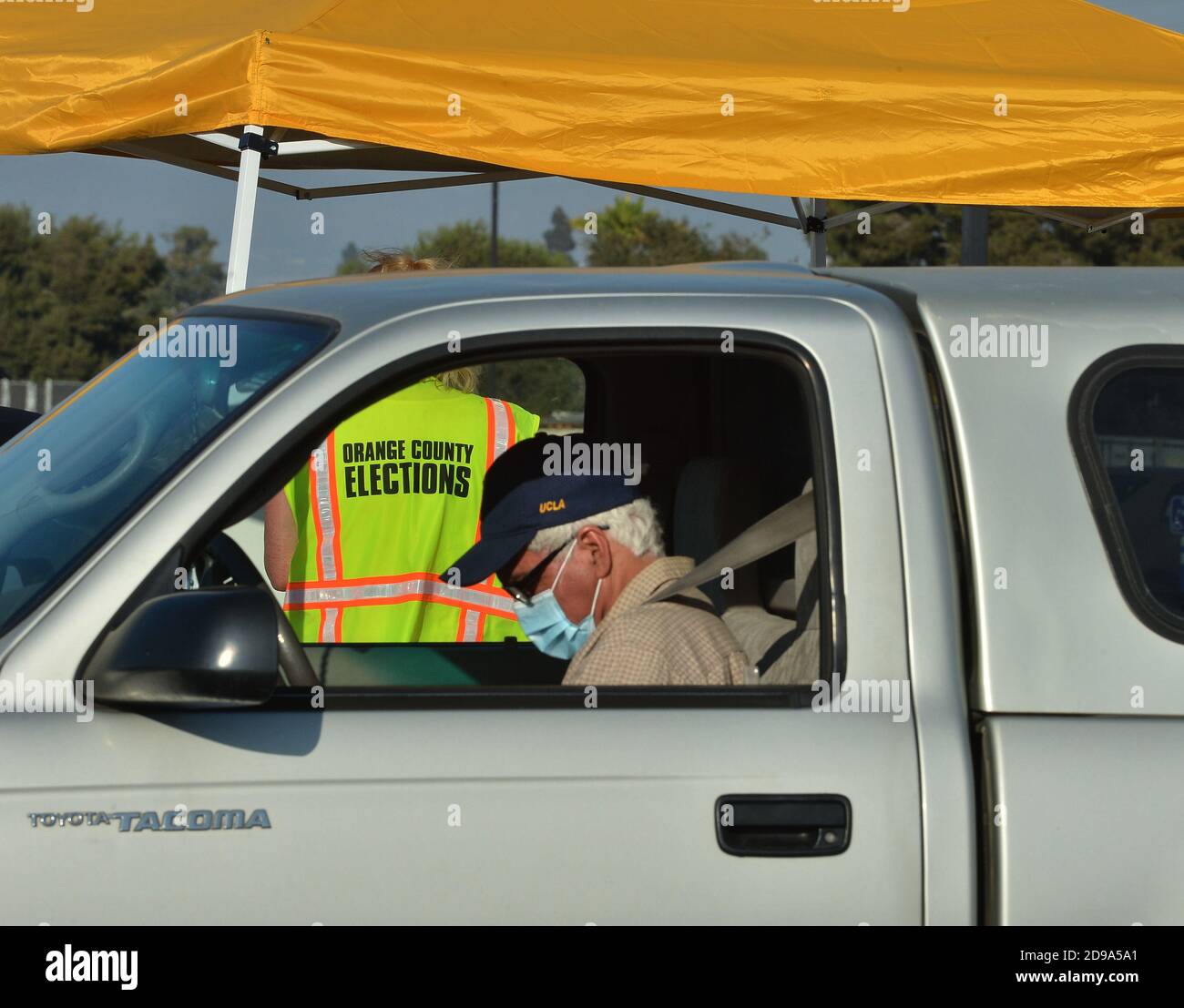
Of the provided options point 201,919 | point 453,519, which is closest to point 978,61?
point 453,519

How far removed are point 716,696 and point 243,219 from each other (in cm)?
370

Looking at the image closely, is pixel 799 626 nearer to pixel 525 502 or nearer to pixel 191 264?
pixel 525 502

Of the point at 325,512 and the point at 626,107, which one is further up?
the point at 626,107

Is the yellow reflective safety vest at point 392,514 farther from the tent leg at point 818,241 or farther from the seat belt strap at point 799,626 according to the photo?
the tent leg at point 818,241

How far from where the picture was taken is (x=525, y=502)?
2605 mm

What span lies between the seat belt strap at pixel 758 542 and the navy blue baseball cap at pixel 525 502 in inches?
8.2

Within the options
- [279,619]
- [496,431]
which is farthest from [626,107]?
[279,619]

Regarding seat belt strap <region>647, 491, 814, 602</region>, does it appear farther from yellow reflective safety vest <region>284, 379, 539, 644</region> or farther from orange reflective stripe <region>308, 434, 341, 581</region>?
orange reflective stripe <region>308, 434, 341, 581</region>

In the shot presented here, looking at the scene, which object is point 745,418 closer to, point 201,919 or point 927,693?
point 927,693

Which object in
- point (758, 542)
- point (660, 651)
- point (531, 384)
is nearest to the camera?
point (660, 651)

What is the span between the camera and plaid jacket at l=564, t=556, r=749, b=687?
2.21 metres

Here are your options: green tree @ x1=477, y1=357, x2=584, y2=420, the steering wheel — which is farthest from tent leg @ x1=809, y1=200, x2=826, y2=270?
the steering wheel

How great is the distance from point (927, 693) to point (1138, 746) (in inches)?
10.6

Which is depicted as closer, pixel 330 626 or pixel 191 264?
pixel 330 626
